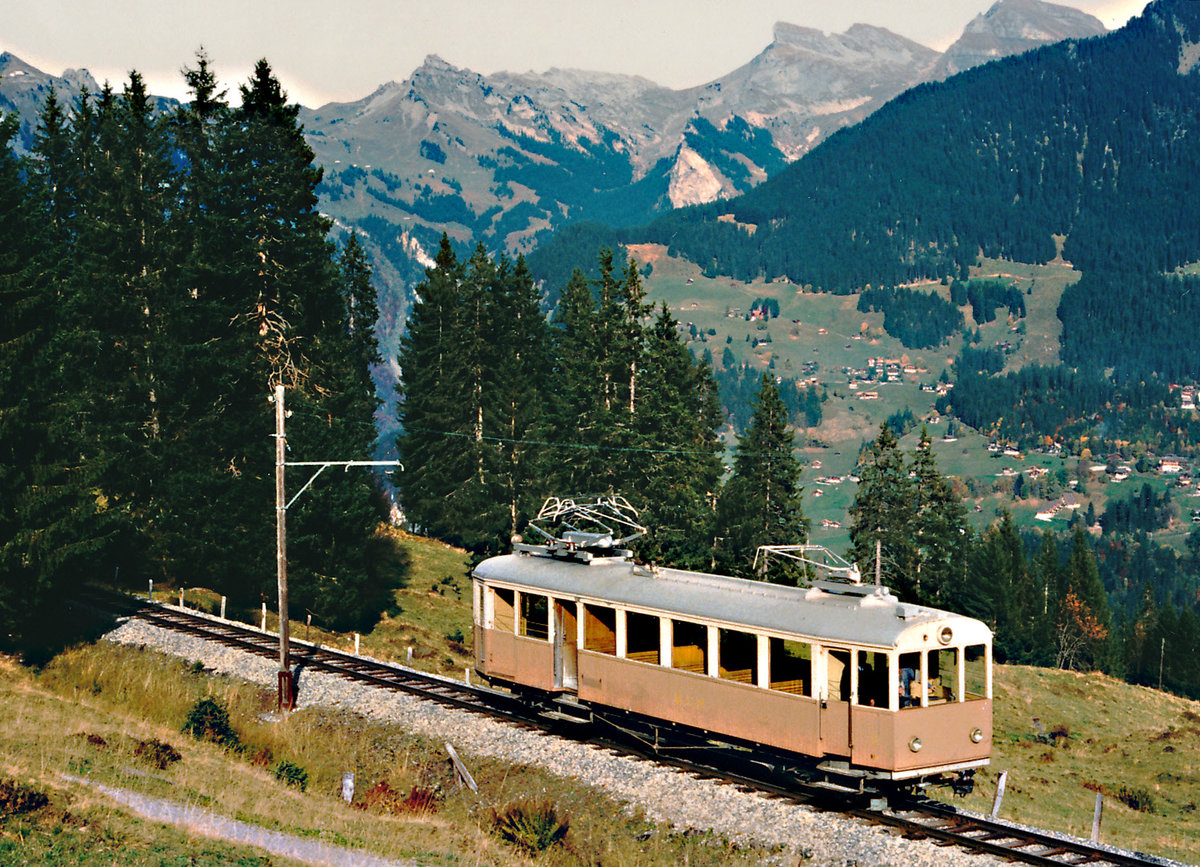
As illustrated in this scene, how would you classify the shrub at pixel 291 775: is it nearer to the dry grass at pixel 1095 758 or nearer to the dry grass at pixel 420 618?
the dry grass at pixel 420 618

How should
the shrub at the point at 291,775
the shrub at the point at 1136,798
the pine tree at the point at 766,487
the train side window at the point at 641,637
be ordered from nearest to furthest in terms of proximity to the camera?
1. the train side window at the point at 641,637
2. the shrub at the point at 291,775
3. the shrub at the point at 1136,798
4. the pine tree at the point at 766,487

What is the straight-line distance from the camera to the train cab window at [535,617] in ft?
97.7

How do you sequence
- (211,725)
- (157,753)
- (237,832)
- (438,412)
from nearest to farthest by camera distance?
(237,832) < (157,753) < (211,725) < (438,412)

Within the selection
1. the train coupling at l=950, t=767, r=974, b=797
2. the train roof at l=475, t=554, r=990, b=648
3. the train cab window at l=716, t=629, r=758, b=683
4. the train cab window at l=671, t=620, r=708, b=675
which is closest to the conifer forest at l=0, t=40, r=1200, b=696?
the train roof at l=475, t=554, r=990, b=648


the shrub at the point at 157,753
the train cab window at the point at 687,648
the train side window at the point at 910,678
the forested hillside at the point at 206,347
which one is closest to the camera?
the train side window at the point at 910,678

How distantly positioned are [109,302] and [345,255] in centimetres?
2920

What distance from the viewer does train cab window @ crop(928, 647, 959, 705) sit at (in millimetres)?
22797

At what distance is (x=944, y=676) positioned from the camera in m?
22.9

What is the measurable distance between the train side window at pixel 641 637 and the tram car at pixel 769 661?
0.03 metres

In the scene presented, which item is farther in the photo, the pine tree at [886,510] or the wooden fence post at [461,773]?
the pine tree at [886,510]

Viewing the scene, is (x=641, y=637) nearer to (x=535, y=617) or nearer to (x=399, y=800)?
(x=535, y=617)

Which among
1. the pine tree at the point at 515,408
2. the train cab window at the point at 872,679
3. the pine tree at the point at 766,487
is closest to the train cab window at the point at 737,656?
the train cab window at the point at 872,679

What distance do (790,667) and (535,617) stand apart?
7.99 meters

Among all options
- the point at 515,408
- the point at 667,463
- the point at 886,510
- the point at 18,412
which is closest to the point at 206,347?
the point at 18,412
